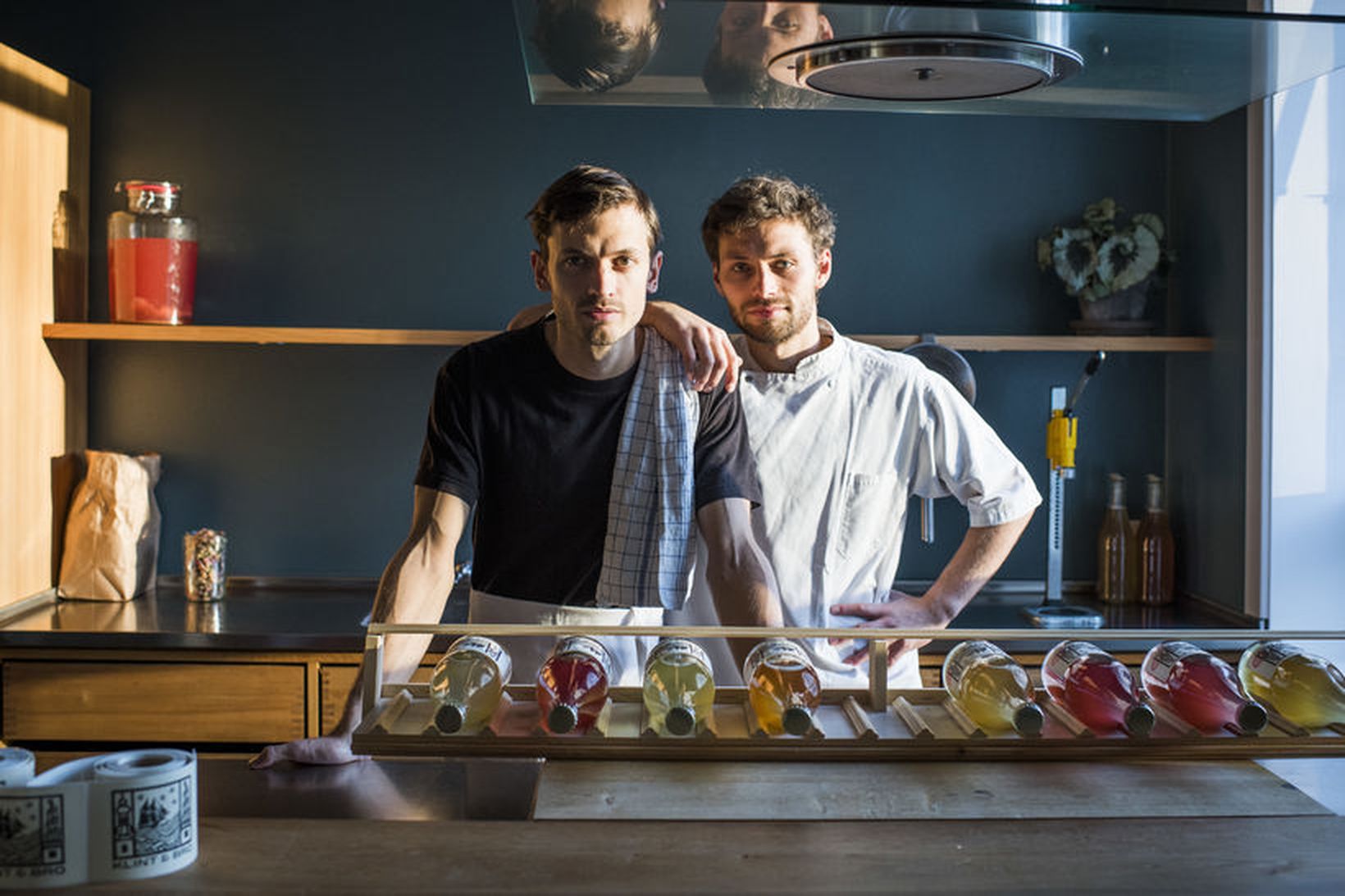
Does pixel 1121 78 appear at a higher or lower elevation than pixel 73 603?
higher

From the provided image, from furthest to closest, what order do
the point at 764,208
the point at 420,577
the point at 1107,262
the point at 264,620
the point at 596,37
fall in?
the point at 1107,262 → the point at 264,620 → the point at 764,208 → the point at 420,577 → the point at 596,37

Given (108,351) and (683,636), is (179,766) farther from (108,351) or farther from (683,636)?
(108,351)

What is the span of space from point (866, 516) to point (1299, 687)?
38.2 inches

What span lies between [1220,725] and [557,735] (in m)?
0.70

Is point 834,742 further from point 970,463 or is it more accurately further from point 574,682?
point 970,463

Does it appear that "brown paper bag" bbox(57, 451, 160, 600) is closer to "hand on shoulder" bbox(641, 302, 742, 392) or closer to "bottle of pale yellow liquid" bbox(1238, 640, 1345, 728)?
"hand on shoulder" bbox(641, 302, 742, 392)

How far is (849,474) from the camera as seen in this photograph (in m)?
2.42

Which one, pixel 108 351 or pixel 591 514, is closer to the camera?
pixel 591 514

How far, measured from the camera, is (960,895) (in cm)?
119

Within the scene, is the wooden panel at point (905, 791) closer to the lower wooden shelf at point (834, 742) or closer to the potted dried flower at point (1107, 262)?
the lower wooden shelf at point (834, 742)

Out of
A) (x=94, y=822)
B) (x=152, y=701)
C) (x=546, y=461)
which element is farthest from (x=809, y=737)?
(x=152, y=701)

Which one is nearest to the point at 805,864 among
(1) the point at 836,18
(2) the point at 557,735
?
(2) the point at 557,735

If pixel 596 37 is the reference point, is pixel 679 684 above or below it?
below

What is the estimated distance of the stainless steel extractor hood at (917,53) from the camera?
51.5 inches
